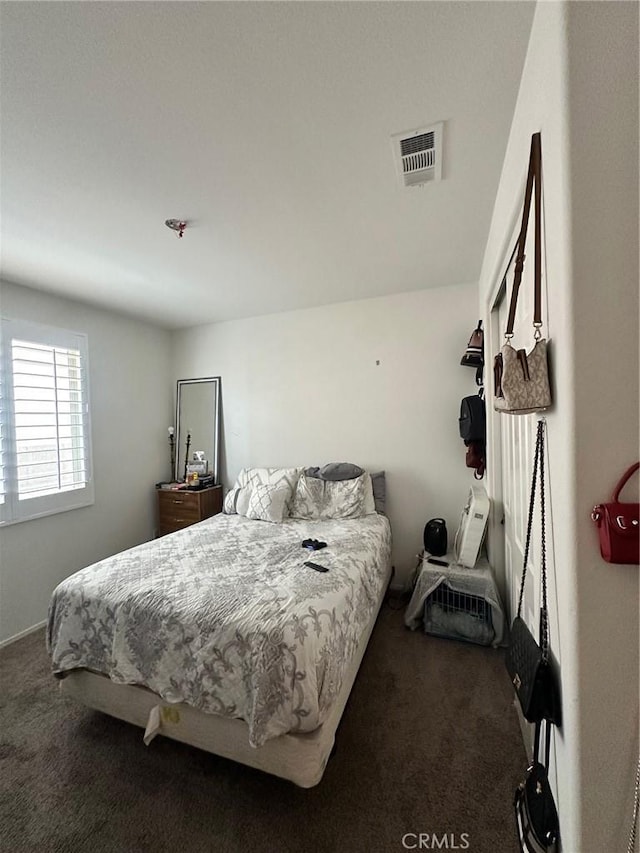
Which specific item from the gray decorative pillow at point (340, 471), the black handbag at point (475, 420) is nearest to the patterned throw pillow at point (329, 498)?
the gray decorative pillow at point (340, 471)

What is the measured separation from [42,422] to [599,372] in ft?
11.2

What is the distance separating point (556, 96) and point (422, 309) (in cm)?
224

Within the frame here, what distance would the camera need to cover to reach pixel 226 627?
133 cm

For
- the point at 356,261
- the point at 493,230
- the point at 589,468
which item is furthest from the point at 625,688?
the point at 356,261

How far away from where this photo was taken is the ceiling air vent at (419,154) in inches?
51.9

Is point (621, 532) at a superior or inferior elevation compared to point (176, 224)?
inferior

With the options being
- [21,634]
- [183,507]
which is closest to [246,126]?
[183,507]

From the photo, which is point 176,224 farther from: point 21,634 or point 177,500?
point 21,634

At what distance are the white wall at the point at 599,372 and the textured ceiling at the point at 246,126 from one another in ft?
1.64

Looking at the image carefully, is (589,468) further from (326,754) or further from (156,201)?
(156,201)

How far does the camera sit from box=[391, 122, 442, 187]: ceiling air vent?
132cm

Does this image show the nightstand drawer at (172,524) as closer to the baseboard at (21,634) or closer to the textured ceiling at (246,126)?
the baseboard at (21,634)

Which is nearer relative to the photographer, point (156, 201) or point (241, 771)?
point (241, 771)

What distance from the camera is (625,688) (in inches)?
27.4
